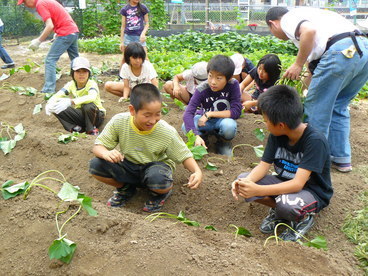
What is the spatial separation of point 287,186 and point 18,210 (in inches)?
66.3

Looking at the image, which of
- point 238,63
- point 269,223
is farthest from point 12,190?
point 238,63

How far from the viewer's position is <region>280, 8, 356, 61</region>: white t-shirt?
3062 mm

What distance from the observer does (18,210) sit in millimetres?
2514

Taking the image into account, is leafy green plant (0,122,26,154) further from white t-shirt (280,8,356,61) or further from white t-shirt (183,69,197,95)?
white t-shirt (280,8,356,61)

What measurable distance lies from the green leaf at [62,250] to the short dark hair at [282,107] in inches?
52.4

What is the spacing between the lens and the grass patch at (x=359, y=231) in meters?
2.27

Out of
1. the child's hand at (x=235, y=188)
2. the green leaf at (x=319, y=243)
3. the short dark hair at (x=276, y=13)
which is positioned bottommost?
the green leaf at (x=319, y=243)

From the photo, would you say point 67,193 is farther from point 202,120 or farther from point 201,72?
point 201,72

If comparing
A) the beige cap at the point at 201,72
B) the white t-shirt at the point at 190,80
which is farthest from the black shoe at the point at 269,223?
the white t-shirt at the point at 190,80

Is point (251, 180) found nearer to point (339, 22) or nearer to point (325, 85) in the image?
point (325, 85)

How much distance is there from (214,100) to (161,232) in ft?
6.33

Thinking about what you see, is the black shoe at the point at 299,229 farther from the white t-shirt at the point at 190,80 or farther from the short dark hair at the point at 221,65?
the white t-shirt at the point at 190,80

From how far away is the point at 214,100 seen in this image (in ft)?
12.8

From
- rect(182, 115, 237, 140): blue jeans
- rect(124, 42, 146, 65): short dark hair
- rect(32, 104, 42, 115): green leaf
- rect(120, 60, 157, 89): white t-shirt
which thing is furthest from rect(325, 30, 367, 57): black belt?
rect(32, 104, 42, 115): green leaf
